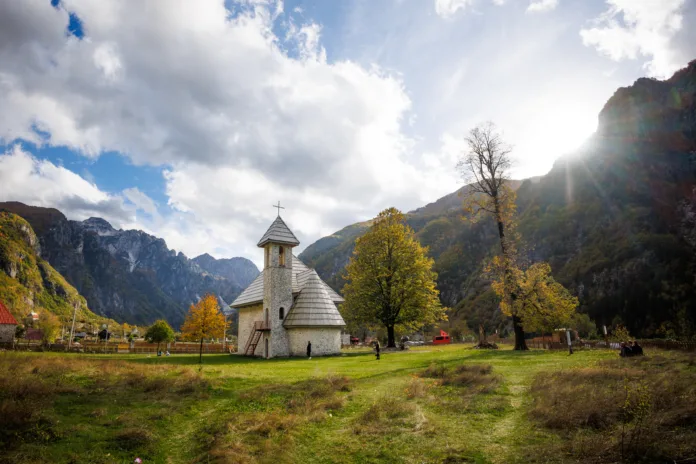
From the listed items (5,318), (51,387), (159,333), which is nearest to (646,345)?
(51,387)

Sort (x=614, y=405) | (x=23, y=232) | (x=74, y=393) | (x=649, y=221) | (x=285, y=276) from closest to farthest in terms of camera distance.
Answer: (x=614, y=405), (x=74, y=393), (x=285, y=276), (x=649, y=221), (x=23, y=232)

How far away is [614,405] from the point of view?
8.93m

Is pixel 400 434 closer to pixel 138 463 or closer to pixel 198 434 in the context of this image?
pixel 198 434

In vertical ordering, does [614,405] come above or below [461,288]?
below

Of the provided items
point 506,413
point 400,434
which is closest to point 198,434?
point 400,434

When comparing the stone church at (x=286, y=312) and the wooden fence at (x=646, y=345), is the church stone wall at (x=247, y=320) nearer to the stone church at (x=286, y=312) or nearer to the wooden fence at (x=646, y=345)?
the stone church at (x=286, y=312)

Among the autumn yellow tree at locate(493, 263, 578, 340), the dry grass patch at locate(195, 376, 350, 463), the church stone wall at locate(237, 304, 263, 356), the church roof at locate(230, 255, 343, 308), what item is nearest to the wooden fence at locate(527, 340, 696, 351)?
the autumn yellow tree at locate(493, 263, 578, 340)

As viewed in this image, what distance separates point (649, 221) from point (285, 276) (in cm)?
10653

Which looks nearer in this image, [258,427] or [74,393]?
[258,427]

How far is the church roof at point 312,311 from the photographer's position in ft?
110

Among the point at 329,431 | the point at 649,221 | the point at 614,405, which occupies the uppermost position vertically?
the point at 649,221

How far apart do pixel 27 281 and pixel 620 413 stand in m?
223

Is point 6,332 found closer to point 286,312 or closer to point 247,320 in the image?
point 247,320

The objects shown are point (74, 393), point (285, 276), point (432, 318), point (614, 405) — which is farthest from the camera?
point (432, 318)
